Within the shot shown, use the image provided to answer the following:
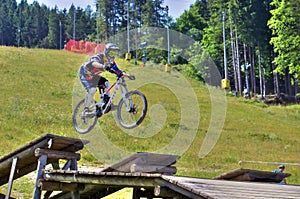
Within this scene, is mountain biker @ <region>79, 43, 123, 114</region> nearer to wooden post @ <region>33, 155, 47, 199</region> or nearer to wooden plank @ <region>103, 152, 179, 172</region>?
wooden plank @ <region>103, 152, 179, 172</region>

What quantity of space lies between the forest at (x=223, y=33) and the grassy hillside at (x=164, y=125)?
728 centimetres

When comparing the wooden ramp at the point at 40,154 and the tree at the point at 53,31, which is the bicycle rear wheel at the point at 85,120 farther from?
the tree at the point at 53,31

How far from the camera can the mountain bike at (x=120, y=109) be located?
46.3ft

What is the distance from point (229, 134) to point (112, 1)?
2318 inches

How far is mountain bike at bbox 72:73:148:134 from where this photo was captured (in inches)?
555

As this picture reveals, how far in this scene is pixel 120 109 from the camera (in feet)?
47.2

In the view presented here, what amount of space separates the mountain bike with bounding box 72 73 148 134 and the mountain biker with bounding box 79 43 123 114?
141 millimetres

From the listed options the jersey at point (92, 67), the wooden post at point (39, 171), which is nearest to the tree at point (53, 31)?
the jersey at point (92, 67)

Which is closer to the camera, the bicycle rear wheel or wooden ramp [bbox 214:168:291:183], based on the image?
wooden ramp [bbox 214:168:291:183]

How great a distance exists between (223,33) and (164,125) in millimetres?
29210

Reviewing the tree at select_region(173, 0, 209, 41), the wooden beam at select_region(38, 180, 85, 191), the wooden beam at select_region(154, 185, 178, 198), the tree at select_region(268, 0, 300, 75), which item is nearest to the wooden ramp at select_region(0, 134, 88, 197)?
the wooden beam at select_region(38, 180, 85, 191)

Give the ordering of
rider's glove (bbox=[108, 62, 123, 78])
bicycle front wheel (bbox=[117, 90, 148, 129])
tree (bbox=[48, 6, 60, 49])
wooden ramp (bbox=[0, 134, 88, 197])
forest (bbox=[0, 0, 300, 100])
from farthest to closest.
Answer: tree (bbox=[48, 6, 60, 49]), forest (bbox=[0, 0, 300, 100]), rider's glove (bbox=[108, 62, 123, 78]), bicycle front wheel (bbox=[117, 90, 148, 129]), wooden ramp (bbox=[0, 134, 88, 197])

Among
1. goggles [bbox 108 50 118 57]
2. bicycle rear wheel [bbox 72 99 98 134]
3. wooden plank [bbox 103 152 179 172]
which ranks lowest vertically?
wooden plank [bbox 103 152 179 172]

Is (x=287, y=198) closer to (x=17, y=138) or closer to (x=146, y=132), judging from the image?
(x=146, y=132)
